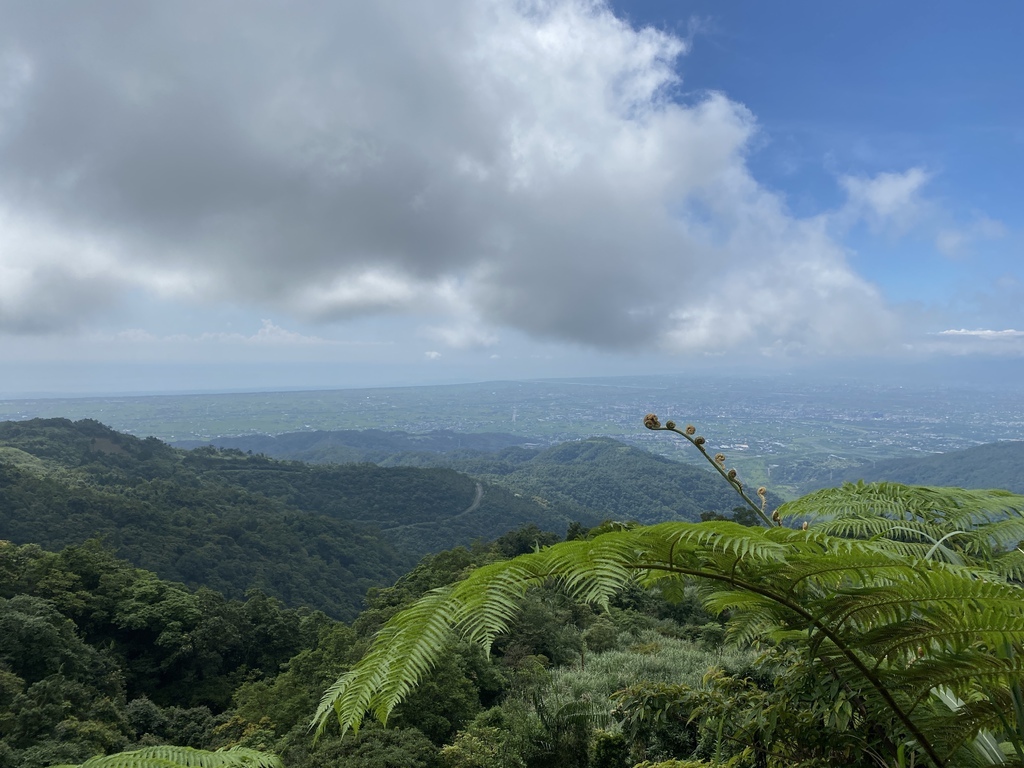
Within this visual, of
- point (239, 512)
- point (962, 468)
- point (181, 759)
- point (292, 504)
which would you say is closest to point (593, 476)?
point (292, 504)

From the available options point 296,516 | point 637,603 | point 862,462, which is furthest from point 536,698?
point 862,462

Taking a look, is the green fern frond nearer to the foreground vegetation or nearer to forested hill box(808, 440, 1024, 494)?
the foreground vegetation

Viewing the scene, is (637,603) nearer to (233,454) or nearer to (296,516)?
(296,516)

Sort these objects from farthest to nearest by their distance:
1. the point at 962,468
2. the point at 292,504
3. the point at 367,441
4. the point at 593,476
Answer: the point at 367,441 → the point at 593,476 → the point at 292,504 → the point at 962,468

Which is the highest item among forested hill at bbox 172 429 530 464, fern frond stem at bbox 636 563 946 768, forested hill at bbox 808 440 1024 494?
fern frond stem at bbox 636 563 946 768

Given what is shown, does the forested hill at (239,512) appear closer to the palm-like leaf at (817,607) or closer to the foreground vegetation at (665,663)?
the foreground vegetation at (665,663)

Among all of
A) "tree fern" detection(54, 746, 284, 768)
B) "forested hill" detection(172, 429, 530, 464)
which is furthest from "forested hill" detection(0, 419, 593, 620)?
"forested hill" detection(172, 429, 530, 464)

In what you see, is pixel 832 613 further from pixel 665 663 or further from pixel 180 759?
pixel 665 663
